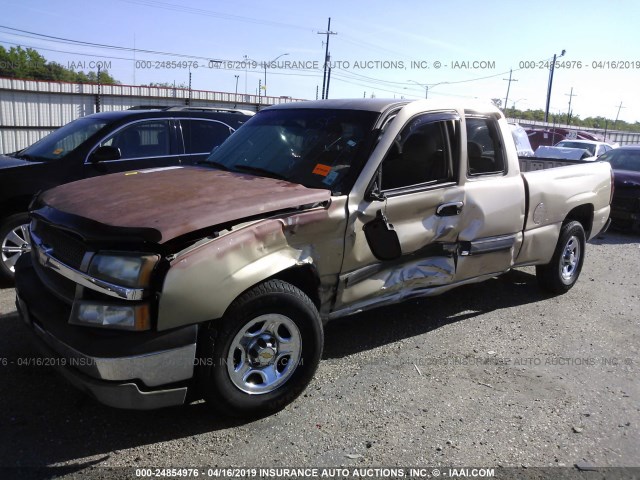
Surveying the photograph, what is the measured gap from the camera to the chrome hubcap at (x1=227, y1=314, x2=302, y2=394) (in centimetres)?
318

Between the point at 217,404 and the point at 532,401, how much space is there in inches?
85.2

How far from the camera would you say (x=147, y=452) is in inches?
117

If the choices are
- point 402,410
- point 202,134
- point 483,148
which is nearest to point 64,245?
point 402,410

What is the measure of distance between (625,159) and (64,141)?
10.7 metres

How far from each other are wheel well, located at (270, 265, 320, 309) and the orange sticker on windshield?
0.76 meters

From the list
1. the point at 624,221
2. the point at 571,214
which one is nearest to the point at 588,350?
the point at 571,214

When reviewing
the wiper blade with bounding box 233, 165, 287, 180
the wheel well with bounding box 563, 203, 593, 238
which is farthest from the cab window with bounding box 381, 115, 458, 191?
the wheel well with bounding box 563, 203, 593, 238

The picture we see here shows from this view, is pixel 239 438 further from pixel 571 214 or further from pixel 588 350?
pixel 571 214

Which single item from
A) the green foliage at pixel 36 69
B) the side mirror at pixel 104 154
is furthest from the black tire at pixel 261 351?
the green foliage at pixel 36 69

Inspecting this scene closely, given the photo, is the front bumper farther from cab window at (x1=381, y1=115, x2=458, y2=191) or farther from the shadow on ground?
cab window at (x1=381, y1=115, x2=458, y2=191)

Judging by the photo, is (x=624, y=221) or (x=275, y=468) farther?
(x=624, y=221)

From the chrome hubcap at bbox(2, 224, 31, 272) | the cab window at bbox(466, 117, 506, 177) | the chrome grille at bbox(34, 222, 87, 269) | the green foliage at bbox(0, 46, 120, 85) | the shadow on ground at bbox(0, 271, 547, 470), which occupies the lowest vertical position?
the shadow on ground at bbox(0, 271, 547, 470)

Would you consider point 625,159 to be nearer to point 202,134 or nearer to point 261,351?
point 202,134

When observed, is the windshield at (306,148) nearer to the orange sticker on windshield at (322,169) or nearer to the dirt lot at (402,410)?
the orange sticker on windshield at (322,169)
